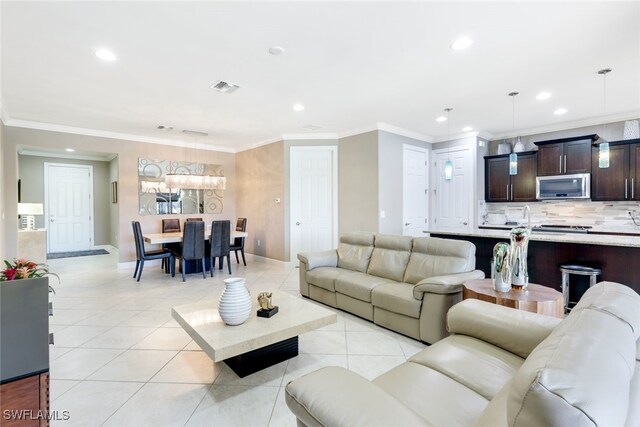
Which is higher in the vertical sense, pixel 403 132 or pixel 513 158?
pixel 403 132

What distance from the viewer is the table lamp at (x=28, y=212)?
524cm

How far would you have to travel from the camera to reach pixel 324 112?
15.2 feet

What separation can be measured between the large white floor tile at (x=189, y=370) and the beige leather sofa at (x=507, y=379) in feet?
4.58

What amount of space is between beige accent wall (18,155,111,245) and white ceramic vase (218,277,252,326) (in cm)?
805

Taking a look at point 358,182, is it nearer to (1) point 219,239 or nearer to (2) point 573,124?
(1) point 219,239

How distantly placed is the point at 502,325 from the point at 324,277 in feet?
7.23

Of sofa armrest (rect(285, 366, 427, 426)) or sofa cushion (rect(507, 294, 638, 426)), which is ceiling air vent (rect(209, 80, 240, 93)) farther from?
sofa cushion (rect(507, 294, 638, 426))

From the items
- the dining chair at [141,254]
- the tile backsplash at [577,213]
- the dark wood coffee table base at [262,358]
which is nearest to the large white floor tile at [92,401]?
the dark wood coffee table base at [262,358]

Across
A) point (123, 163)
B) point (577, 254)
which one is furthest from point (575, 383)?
point (123, 163)

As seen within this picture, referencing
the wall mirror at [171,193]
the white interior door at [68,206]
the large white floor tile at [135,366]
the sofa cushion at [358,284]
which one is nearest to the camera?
the large white floor tile at [135,366]

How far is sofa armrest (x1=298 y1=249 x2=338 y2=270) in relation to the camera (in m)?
3.99

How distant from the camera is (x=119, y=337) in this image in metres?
2.90

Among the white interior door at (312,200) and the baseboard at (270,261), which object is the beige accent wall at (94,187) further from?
the white interior door at (312,200)

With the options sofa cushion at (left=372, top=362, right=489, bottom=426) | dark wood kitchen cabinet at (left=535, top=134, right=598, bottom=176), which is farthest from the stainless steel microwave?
sofa cushion at (left=372, top=362, right=489, bottom=426)
